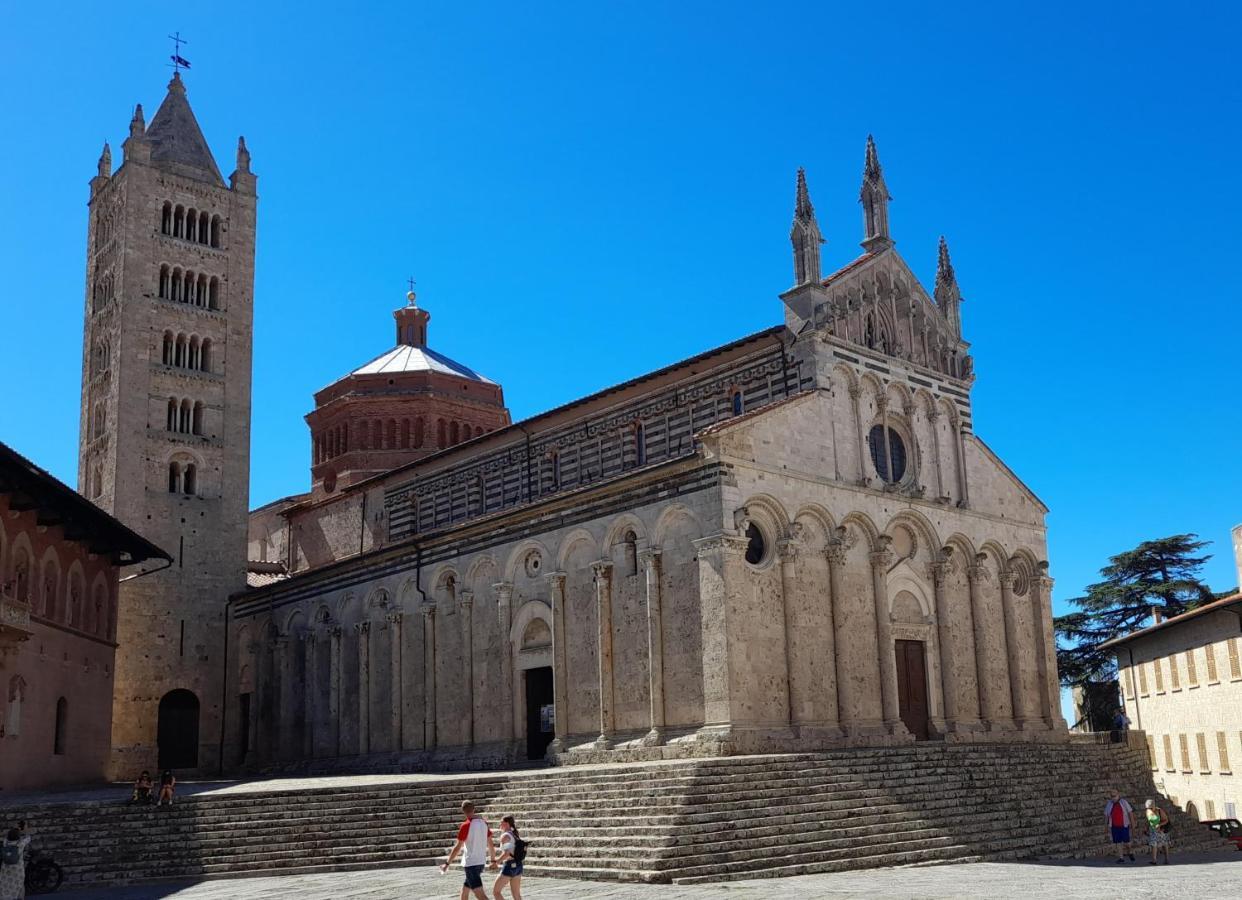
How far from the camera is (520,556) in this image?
98.5ft

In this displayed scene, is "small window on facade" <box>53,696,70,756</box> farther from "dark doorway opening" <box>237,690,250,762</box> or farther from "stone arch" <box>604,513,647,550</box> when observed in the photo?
"stone arch" <box>604,513,647,550</box>

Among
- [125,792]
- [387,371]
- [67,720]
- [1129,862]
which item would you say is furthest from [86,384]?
[1129,862]

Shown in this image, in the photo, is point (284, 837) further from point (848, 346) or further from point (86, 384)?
point (86, 384)

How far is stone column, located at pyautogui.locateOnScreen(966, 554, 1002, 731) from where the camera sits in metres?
30.0

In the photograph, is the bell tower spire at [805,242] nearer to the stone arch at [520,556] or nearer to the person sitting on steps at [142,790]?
the stone arch at [520,556]

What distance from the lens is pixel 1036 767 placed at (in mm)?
24984

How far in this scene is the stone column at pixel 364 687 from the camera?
33.6 metres

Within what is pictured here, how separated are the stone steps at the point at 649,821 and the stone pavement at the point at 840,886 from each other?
68 cm

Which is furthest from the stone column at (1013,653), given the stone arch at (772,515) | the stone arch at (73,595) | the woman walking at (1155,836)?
the stone arch at (73,595)

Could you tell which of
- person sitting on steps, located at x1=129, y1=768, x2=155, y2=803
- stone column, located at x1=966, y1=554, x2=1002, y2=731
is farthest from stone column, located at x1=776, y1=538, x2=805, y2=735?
person sitting on steps, located at x1=129, y1=768, x2=155, y2=803

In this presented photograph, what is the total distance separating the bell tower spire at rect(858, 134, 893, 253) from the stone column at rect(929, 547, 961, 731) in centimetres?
767

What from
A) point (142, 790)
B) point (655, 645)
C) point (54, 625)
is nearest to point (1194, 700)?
point (655, 645)

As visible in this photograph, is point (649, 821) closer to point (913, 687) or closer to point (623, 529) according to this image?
point (623, 529)

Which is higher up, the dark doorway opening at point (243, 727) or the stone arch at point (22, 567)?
the stone arch at point (22, 567)
